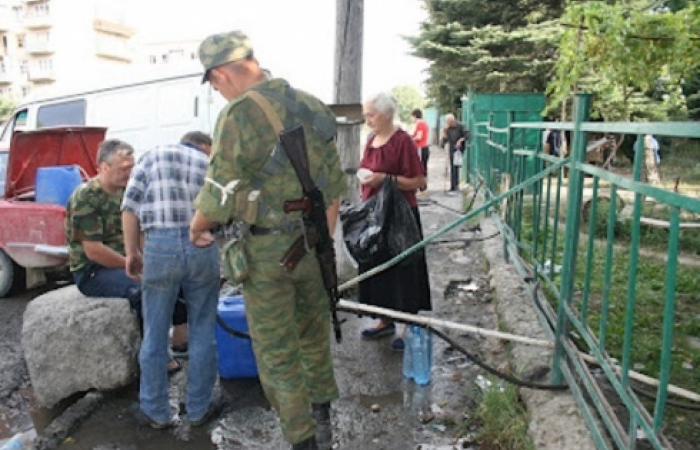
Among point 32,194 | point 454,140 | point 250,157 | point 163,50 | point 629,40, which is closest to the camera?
point 250,157

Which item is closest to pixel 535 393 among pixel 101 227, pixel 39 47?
pixel 101 227

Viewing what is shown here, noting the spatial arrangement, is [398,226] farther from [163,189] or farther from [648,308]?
[648,308]

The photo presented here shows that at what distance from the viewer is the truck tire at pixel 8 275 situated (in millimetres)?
5605

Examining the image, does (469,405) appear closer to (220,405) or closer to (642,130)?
(220,405)

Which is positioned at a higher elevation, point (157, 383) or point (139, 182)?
point (139, 182)

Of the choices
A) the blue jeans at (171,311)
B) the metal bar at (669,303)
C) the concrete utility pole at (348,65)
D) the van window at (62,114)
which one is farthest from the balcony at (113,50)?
the metal bar at (669,303)

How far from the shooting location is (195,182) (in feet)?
9.56

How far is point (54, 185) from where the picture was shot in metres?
5.28

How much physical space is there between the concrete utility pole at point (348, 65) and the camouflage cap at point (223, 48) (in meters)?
2.58

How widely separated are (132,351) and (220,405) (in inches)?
26.8

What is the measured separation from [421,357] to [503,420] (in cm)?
74

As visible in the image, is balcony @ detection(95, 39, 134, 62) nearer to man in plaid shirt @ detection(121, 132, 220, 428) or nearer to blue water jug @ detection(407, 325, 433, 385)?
man in plaid shirt @ detection(121, 132, 220, 428)

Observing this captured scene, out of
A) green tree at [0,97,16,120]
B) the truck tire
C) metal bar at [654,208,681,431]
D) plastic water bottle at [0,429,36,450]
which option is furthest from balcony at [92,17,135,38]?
metal bar at [654,208,681,431]

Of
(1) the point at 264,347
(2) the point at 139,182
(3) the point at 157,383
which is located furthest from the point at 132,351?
(1) the point at 264,347
